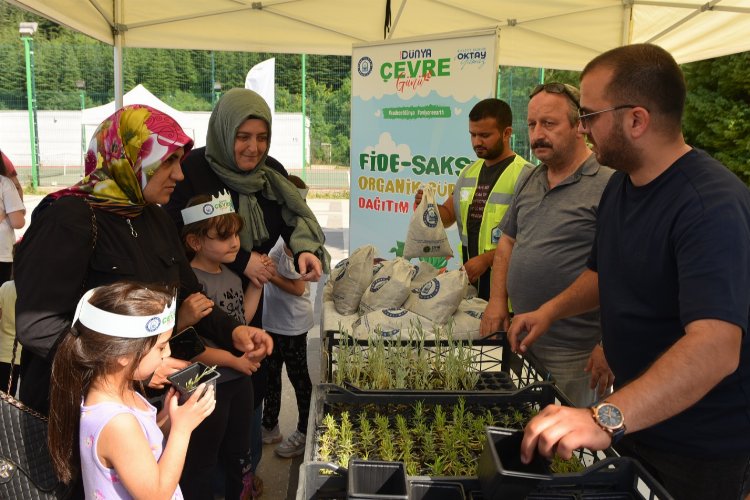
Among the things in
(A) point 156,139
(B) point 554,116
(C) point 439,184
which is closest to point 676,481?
(B) point 554,116

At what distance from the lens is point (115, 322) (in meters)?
1.50

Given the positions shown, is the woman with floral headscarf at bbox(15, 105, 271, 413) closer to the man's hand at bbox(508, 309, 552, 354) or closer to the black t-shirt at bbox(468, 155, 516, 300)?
the man's hand at bbox(508, 309, 552, 354)

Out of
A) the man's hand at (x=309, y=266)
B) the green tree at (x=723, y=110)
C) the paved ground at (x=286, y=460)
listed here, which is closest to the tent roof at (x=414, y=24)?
the paved ground at (x=286, y=460)

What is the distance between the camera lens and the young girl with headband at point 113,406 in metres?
1.47

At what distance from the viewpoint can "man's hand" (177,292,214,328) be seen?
209 cm

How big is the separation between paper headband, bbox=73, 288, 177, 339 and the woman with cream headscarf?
122 centimetres

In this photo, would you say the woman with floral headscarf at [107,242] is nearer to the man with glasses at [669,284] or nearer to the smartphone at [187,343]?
the smartphone at [187,343]

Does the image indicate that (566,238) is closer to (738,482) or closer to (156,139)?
(738,482)

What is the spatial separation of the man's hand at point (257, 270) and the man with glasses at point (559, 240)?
1.03m

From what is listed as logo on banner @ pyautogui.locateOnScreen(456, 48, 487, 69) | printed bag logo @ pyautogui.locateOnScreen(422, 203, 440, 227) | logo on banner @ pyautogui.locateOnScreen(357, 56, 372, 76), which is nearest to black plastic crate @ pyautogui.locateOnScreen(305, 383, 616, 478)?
printed bag logo @ pyautogui.locateOnScreen(422, 203, 440, 227)

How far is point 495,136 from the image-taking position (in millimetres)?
3660

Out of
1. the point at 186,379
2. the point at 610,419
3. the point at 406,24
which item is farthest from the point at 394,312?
the point at 406,24

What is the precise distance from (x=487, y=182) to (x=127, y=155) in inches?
89.2

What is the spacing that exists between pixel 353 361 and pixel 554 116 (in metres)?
1.27
